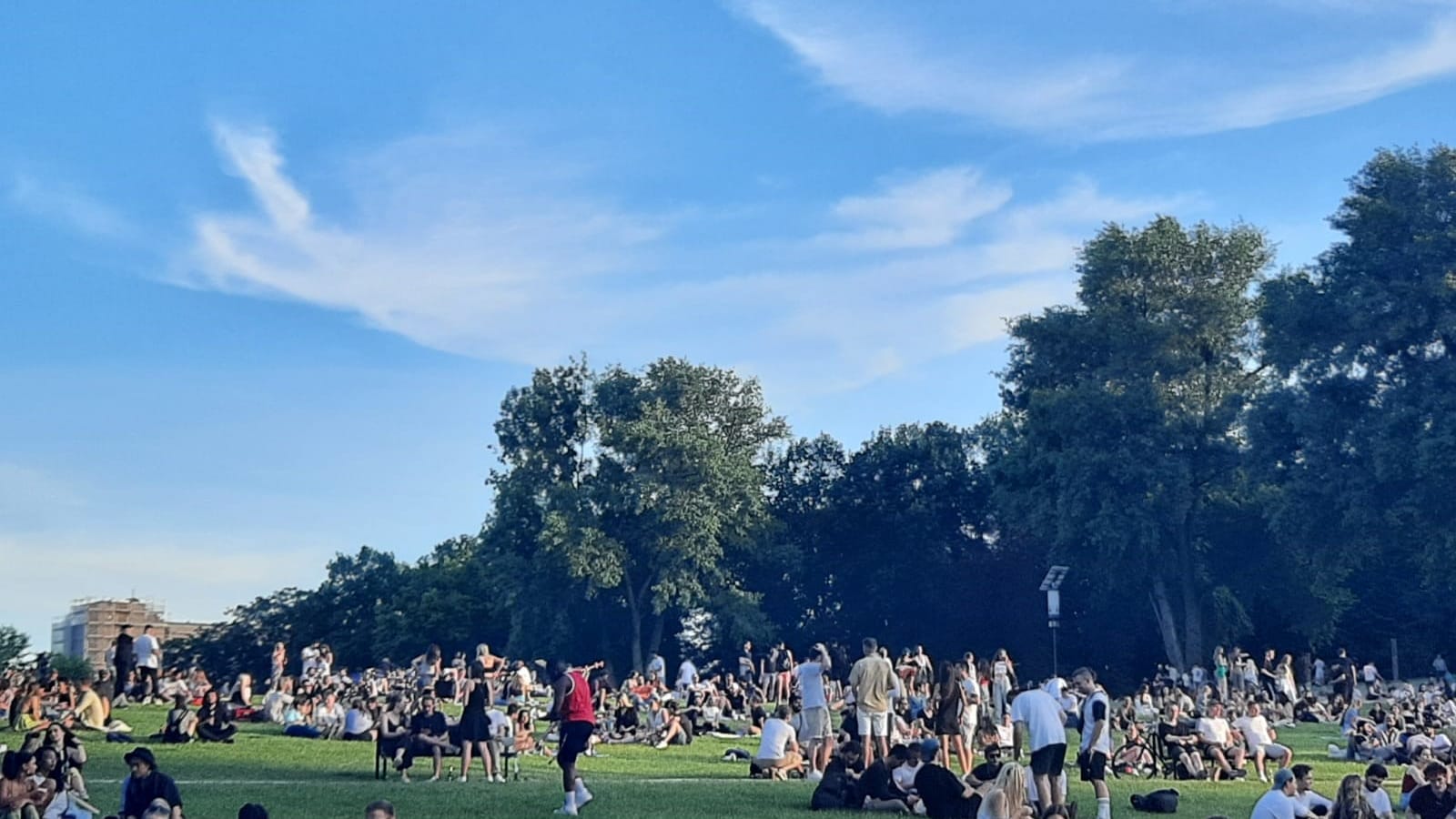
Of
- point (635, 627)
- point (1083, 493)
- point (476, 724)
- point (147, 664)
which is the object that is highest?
point (1083, 493)

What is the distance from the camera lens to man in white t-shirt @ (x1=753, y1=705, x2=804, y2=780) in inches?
922

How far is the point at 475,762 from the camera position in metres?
25.2

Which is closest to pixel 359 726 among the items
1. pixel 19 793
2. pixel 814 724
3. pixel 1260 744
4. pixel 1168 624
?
pixel 814 724

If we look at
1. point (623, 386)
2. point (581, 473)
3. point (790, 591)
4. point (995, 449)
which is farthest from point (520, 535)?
point (995, 449)

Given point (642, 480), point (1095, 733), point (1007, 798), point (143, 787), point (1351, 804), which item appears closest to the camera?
point (1007, 798)

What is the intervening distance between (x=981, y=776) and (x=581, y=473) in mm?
46989

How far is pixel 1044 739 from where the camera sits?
16.8m

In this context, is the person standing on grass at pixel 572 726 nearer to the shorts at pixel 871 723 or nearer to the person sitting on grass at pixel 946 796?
the person sitting on grass at pixel 946 796

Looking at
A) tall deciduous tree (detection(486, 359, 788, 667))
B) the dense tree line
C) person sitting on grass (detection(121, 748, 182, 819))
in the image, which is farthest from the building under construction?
person sitting on grass (detection(121, 748, 182, 819))

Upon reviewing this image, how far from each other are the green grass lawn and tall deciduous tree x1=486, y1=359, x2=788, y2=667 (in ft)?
99.5

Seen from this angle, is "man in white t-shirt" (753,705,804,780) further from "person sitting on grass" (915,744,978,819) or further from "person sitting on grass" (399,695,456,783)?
"person sitting on grass" (915,744,978,819)

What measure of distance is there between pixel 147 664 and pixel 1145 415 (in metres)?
32.2

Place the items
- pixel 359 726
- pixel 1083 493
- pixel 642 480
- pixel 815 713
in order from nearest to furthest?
pixel 815 713
pixel 359 726
pixel 1083 493
pixel 642 480

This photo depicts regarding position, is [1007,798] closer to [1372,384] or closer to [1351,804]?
[1351,804]
